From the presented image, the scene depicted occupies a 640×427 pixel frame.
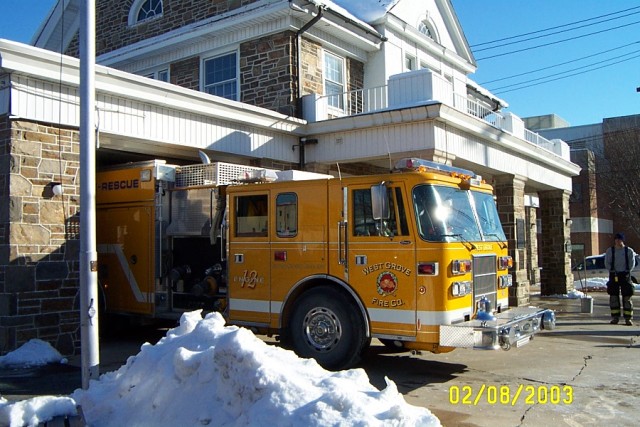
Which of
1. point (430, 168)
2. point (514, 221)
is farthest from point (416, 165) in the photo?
point (514, 221)

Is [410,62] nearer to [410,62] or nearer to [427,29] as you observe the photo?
[410,62]

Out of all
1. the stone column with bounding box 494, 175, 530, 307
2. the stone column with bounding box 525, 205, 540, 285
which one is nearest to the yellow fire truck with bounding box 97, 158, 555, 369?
the stone column with bounding box 494, 175, 530, 307

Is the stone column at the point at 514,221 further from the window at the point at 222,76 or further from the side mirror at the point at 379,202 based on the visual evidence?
the side mirror at the point at 379,202

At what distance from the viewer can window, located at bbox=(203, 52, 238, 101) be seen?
15736 millimetres

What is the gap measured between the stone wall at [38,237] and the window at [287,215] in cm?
341

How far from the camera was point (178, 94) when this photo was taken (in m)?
11.0

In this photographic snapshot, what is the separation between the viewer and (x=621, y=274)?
12.4 meters

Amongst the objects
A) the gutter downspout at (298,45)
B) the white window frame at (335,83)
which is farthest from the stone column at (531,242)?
the gutter downspout at (298,45)

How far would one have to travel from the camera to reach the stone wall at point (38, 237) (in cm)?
870

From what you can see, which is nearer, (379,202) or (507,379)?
(379,202)

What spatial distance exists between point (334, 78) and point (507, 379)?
408 inches

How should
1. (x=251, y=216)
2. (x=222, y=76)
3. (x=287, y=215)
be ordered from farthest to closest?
(x=222, y=76) → (x=251, y=216) → (x=287, y=215)

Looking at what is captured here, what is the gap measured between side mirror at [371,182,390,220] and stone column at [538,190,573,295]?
47.6 ft

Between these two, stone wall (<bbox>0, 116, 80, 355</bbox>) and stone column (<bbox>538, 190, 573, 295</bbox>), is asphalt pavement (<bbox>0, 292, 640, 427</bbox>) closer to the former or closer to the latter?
stone wall (<bbox>0, 116, 80, 355</bbox>)
